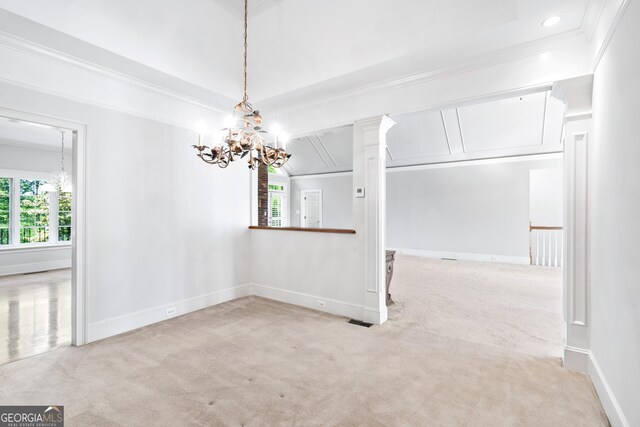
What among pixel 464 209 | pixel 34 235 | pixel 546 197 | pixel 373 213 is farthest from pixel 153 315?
pixel 546 197

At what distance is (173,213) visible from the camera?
3771 mm

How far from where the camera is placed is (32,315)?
388 centimetres

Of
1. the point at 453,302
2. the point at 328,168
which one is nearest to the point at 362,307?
the point at 453,302

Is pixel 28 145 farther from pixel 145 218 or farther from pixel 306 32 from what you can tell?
pixel 306 32

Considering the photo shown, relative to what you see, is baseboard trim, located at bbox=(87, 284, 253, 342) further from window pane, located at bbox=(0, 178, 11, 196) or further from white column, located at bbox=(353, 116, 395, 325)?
window pane, located at bbox=(0, 178, 11, 196)

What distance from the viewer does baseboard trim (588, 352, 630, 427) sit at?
1.71 m

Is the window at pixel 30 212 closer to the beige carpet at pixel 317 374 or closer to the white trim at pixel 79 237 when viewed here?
the white trim at pixel 79 237

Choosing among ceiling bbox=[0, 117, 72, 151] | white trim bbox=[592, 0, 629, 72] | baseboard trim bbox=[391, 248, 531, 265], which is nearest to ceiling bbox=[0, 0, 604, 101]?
white trim bbox=[592, 0, 629, 72]

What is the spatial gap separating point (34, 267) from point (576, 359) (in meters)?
9.51

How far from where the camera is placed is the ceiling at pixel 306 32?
2424mm

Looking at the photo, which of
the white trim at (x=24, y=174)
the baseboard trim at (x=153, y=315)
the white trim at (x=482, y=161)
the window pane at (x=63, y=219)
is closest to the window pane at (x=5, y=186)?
the white trim at (x=24, y=174)

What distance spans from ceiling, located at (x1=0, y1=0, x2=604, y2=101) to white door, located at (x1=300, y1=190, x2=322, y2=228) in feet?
23.3

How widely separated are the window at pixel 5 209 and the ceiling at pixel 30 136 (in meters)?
0.84

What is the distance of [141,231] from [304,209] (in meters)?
7.80
